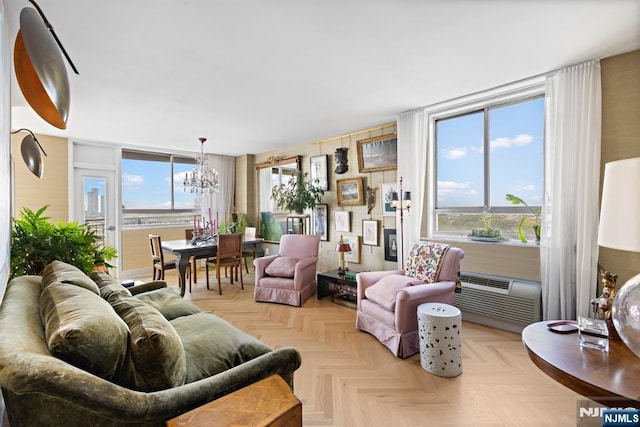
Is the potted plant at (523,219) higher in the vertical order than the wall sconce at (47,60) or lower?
lower

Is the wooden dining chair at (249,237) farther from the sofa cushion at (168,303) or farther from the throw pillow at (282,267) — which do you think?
the sofa cushion at (168,303)

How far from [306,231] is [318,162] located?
1215 mm

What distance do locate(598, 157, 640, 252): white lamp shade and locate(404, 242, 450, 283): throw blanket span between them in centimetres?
164

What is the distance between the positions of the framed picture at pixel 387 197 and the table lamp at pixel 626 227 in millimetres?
2831

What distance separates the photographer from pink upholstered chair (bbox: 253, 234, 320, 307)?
390 centimetres

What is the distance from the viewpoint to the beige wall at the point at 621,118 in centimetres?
235

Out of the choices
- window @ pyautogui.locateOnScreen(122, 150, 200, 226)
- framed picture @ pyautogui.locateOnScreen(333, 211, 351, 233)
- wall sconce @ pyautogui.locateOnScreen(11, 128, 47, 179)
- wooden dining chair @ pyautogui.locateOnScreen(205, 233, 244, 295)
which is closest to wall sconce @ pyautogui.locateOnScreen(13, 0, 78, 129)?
wall sconce @ pyautogui.locateOnScreen(11, 128, 47, 179)

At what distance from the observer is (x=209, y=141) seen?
518 cm

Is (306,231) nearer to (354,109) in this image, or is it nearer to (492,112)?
(354,109)

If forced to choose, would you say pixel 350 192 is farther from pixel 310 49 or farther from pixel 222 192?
pixel 222 192

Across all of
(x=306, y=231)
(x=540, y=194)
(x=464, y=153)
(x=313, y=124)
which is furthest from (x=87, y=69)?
(x=540, y=194)

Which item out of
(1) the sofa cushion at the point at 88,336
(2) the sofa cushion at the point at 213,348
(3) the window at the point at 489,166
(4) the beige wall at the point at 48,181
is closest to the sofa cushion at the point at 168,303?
(2) the sofa cushion at the point at 213,348

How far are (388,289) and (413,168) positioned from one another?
5.49 ft

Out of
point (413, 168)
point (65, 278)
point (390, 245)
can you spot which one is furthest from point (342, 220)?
point (65, 278)
